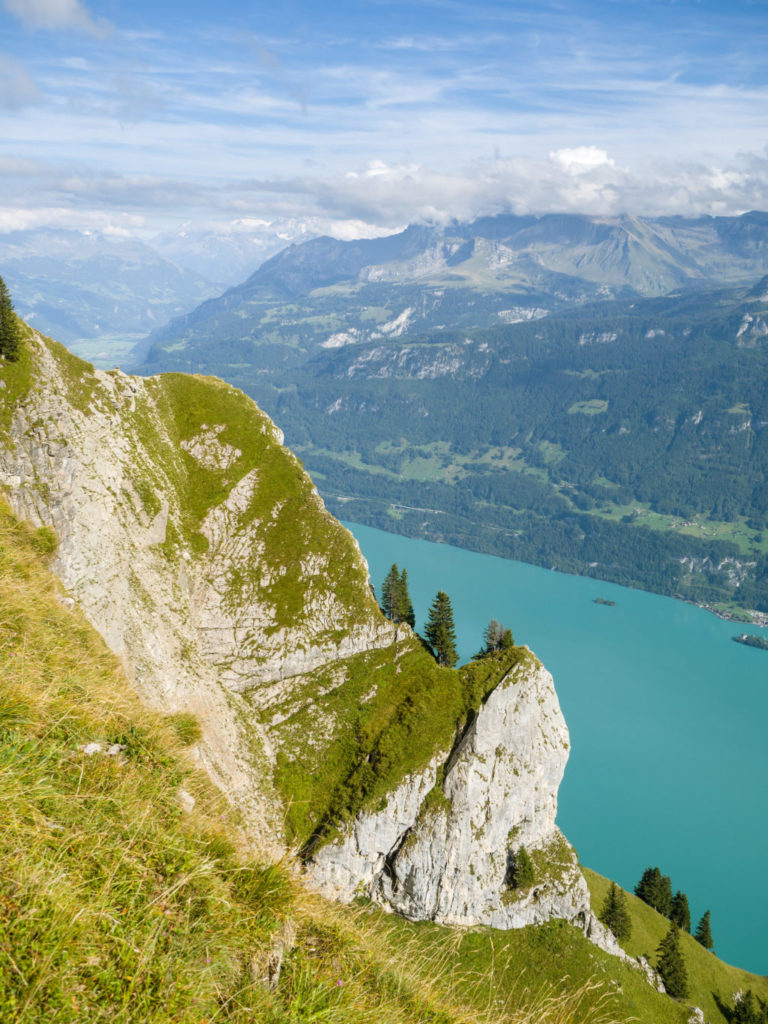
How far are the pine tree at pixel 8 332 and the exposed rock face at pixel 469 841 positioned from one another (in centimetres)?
3640

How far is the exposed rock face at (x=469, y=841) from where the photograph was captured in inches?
1538

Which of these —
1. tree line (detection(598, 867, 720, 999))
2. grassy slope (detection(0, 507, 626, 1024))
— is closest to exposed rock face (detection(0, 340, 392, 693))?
tree line (detection(598, 867, 720, 999))

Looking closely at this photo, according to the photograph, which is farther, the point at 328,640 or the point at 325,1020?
the point at 328,640

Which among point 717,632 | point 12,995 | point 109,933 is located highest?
point 12,995

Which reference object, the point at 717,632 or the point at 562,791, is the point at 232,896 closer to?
the point at 562,791

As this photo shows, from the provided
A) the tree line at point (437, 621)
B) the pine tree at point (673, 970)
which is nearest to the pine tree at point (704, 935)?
the pine tree at point (673, 970)

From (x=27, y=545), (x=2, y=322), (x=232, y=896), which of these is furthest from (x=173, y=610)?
(x=232, y=896)

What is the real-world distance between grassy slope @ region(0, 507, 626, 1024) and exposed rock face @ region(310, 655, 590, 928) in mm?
34382

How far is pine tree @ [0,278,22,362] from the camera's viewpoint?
37344mm

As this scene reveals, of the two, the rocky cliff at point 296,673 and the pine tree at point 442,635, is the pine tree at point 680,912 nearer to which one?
the rocky cliff at point 296,673

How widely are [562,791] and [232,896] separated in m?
104

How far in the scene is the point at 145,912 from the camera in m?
4.62

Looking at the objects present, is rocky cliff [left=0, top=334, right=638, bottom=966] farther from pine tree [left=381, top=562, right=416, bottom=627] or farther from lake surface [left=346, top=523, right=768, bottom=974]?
lake surface [left=346, top=523, right=768, bottom=974]

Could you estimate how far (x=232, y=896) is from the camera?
5.47 meters
